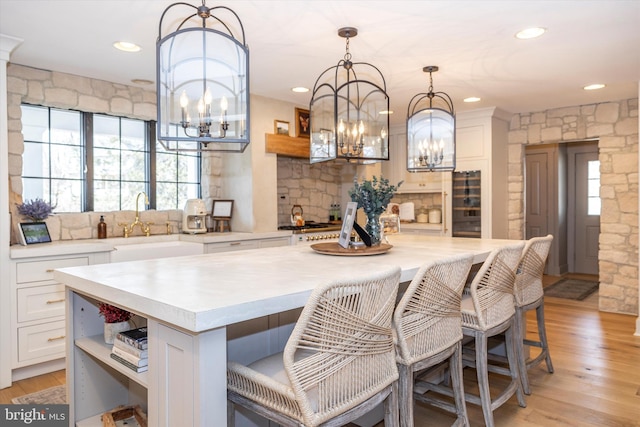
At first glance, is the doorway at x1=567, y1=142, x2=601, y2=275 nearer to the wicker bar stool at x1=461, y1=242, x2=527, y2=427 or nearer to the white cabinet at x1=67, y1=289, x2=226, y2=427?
the wicker bar stool at x1=461, y1=242, x2=527, y2=427

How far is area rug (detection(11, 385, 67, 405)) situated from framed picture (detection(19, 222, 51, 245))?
117 cm

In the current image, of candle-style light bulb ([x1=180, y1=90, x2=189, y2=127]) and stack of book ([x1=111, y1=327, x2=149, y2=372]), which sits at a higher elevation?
candle-style light bulb ([x1=180, y1=90, x2=189, y2=127])

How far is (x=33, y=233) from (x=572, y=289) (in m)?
6.59

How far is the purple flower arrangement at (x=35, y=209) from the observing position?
360 cm

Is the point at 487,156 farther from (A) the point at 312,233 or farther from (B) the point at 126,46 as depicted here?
(B) the point at 126,46

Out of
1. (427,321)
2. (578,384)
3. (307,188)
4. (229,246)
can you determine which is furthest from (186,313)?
(307,188)

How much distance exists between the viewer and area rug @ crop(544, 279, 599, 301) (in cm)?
594

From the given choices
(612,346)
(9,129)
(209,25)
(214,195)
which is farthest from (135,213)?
(612,346)

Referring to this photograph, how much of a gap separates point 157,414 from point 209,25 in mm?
2418

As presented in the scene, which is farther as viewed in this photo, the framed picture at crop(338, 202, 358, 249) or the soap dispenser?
the soap dispenser

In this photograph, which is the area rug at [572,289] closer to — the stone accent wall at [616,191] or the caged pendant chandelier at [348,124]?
the stone accent wall at [616,191]

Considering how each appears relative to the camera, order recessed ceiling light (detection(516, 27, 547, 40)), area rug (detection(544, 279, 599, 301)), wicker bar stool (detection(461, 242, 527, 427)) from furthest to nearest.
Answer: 1. area rug (detection(544, 279, 599, 301))
2. recessed ceiling light (detection(516, 27, 547, 40))
3. wicker bar stool (detection(461, 242, 527, 427))

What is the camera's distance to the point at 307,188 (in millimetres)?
5871

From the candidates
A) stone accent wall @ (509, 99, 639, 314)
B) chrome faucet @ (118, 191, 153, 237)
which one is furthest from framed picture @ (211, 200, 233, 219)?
stone accent wall @ (509, 99, 639, 314)
